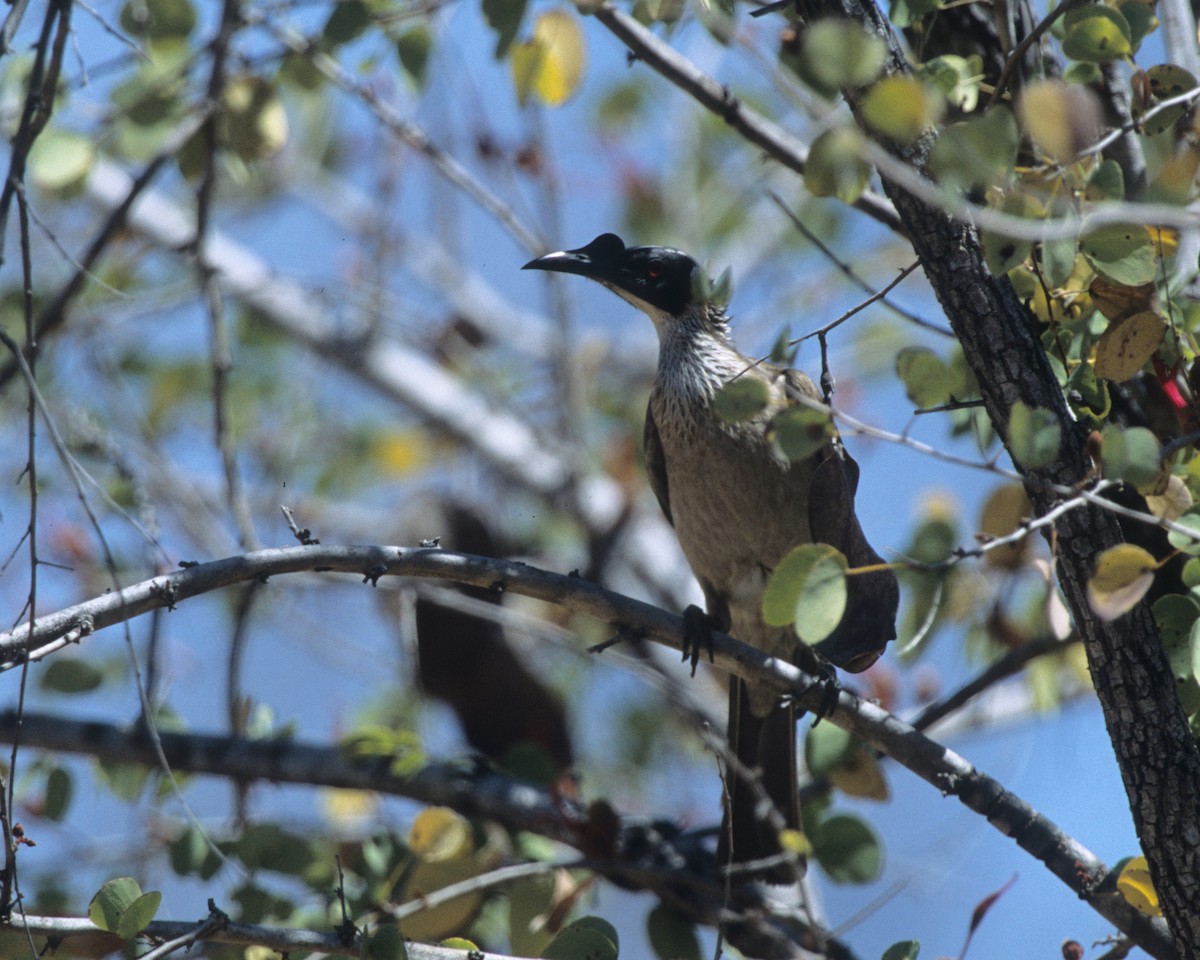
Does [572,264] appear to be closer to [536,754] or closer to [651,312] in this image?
[651,312]

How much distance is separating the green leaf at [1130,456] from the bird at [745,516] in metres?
1.40

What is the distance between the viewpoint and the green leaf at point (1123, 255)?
2.29 metres

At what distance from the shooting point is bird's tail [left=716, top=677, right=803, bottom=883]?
145 inches

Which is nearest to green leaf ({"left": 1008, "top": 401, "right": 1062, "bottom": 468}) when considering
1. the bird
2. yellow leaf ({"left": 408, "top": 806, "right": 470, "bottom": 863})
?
the bird

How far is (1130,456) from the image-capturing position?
77.2 inches

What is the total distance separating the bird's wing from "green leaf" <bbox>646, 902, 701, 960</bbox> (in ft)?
3.91

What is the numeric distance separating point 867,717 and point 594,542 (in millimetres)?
3014

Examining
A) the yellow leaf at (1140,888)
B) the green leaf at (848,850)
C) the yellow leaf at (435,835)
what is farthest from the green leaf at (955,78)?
the yellow leaf at (435,835)

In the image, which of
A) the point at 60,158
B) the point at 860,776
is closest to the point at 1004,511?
the point at 860,776

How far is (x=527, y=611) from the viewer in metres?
6.62

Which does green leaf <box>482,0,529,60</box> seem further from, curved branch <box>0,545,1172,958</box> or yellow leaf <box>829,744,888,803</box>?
yellow leaf <box>829,744,888,803</box>

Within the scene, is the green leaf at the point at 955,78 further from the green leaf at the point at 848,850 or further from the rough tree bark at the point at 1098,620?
the green leaf at the point at 848,850

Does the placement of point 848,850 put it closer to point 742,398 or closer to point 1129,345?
point 1129,345

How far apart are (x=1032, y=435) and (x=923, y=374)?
0.81 meters
